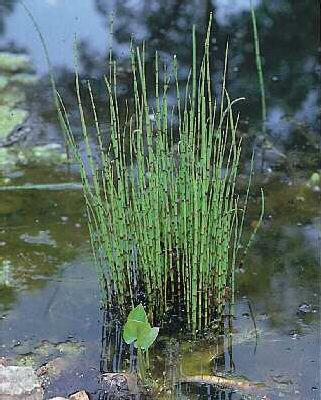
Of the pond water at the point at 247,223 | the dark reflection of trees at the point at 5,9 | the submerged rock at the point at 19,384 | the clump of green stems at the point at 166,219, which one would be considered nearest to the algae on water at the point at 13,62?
the pond water at the point at 247,223

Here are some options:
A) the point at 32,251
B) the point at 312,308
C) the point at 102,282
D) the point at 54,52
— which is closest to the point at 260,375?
the point at 312,308

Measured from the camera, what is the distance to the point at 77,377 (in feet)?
6.64

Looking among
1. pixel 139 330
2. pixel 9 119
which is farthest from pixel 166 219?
pixel 9 119

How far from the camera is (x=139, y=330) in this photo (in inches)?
72.6

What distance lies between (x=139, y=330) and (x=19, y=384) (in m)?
0.35

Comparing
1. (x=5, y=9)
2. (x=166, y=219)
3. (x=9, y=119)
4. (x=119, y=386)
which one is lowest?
(x=119, y=386)

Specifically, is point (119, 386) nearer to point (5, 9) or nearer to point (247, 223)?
point (247, 223)

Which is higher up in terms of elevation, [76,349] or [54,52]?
[54,52]

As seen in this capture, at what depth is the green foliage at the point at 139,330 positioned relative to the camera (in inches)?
72.2

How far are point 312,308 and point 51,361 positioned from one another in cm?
81

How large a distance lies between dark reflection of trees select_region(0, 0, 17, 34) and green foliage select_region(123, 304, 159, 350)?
2859 mm

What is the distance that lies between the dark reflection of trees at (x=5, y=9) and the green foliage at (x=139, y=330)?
286 centimetres

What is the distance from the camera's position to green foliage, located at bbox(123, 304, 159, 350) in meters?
1.83

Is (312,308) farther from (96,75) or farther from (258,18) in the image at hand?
(258,18)
